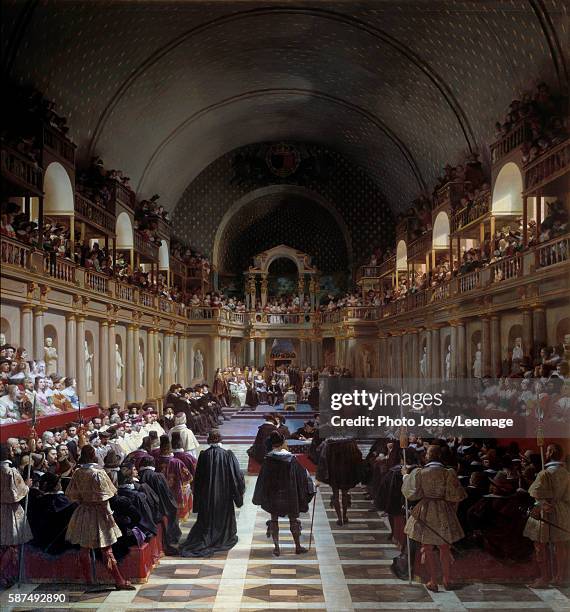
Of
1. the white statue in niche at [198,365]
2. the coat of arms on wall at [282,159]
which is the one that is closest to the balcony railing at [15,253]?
the white statue in niche at [198,365]

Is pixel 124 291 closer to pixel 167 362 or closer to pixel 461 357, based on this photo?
pixel 167 362

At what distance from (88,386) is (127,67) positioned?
14.0 feet

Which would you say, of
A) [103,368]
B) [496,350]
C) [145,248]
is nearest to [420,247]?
[496,350]

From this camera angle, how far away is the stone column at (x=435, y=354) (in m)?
7.97

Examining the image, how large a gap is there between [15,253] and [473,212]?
731 cm

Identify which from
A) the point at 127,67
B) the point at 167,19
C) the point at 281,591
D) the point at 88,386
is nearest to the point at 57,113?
the point at 127,67

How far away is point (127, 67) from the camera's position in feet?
27.9

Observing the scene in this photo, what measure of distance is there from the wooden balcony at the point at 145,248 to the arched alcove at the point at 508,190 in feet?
17.4

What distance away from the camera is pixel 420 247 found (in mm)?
10188

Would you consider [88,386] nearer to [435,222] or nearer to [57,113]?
[57,113]

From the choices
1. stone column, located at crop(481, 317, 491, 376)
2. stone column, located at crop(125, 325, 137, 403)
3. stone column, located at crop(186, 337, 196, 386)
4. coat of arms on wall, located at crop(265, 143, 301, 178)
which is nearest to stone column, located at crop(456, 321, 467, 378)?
stone column, located at crop(481, 317, 491, 376)

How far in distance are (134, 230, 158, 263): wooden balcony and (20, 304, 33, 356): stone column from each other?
2.16 metres

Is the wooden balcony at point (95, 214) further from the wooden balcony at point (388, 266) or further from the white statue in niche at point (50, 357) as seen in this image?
the wooden balcony at point (388, 266)

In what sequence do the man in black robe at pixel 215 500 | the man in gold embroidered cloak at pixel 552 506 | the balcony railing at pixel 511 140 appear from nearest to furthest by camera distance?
the man in gold embroidered cloak at pixel 552 506 → the man in black robe at pixel 215 500 → the balcony railing at pixel 511 140
